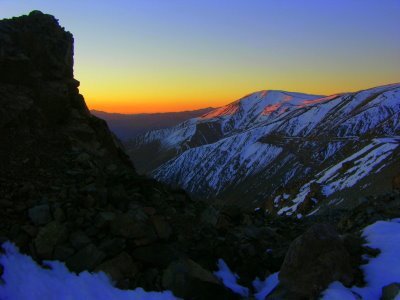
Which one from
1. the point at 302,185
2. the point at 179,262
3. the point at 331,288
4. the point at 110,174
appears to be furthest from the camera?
the point at 302,185

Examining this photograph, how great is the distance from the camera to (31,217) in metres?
14.5

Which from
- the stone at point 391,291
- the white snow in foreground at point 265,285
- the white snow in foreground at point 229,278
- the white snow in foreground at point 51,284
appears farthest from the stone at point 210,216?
the stone at point 391,291

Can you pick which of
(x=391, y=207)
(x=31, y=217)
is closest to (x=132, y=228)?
(x=31, y=217)

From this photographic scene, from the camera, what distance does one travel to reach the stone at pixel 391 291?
12611 millimetres

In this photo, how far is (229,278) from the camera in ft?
49.6

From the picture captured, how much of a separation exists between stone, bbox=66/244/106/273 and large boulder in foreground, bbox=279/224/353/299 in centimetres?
528

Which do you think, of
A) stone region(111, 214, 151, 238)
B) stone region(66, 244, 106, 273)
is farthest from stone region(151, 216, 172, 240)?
stone region(66, 244, 106, 273)

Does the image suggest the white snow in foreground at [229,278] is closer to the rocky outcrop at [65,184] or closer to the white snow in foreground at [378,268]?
the rocky outcrop at [65,184]

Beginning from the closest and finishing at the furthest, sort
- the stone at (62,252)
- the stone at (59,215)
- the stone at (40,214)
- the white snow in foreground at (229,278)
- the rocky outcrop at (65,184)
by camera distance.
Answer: the stone at (62,252), the rocky outcrop at (65,184), the stone at (40,214), the white snow in foreground at (229,278), the stone at (59,215)

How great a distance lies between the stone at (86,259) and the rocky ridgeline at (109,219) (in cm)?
3

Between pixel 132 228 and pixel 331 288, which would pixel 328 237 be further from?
pixel 132 228

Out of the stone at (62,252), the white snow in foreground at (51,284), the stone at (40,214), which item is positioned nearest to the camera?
the white snow in foreground at (51,284)

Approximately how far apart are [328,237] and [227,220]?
575cm

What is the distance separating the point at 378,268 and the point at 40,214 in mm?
10013
